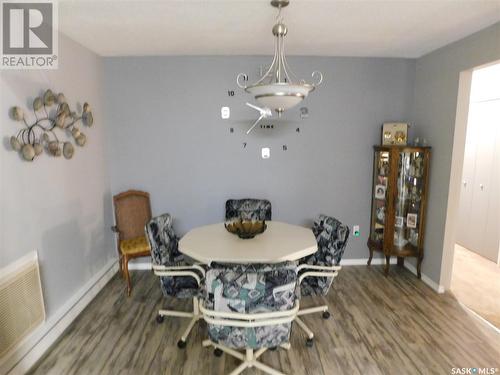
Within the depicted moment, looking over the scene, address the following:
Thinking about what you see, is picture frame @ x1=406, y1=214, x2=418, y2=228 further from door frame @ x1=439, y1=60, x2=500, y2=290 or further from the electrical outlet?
the electrical outlet

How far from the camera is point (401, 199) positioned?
3.71m

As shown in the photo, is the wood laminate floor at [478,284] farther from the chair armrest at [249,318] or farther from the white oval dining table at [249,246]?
the chair armrest at [249,318]

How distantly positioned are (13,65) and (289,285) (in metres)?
2.46

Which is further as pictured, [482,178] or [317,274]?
[482,178]

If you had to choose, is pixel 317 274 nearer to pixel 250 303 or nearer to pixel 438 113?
pixel 250 303

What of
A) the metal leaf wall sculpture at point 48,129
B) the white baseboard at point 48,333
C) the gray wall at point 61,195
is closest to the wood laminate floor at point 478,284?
the white baseboard at point 48,333

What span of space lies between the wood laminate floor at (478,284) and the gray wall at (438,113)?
34cm

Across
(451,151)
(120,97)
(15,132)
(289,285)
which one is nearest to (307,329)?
(289,285)

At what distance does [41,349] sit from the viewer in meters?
2.42

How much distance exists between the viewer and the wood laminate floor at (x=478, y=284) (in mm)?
3057

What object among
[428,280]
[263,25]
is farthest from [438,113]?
[263,25]

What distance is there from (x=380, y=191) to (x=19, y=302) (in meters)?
3.64

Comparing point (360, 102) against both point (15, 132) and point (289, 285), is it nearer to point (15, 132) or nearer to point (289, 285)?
point (289, 285)

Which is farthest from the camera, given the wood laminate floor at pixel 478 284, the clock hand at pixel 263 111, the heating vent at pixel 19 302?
the clock hand at pixel 263 111
